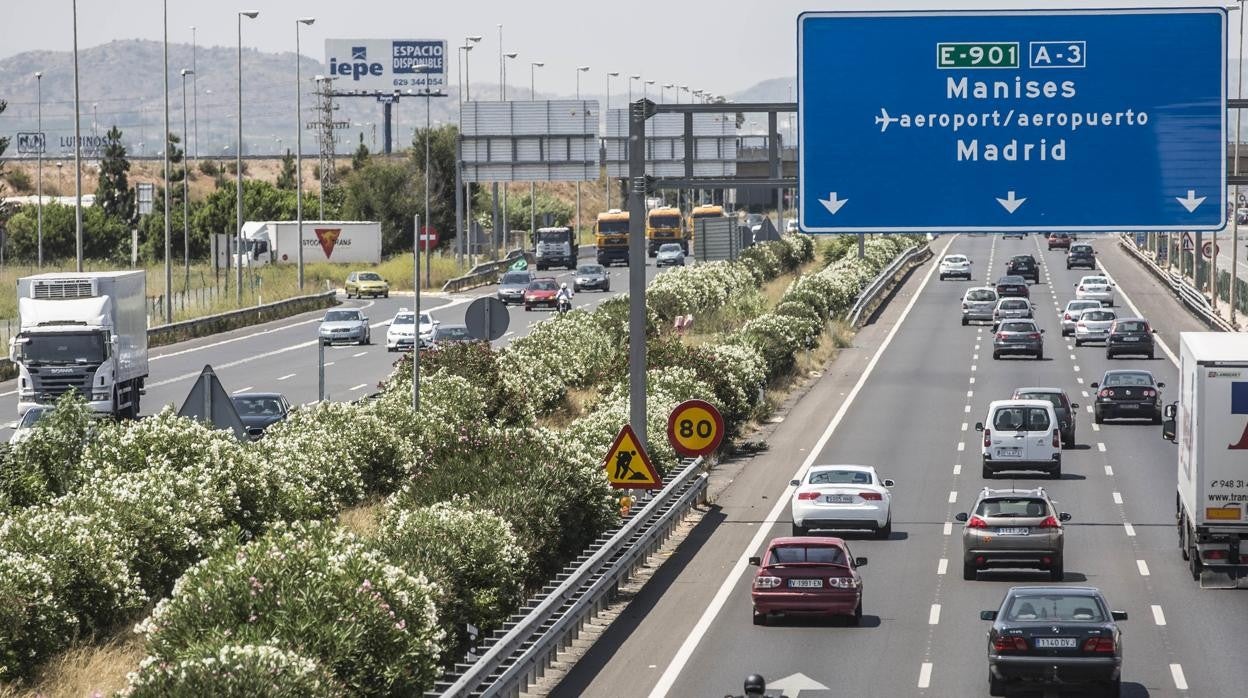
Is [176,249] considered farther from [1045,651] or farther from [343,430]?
[1045,651]

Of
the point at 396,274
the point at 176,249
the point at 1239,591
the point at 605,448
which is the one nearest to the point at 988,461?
the point at 605,448

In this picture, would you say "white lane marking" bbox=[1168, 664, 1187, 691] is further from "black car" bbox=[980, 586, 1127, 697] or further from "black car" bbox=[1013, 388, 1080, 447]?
"black car" bbox=[1013, 388, 1080, 447]

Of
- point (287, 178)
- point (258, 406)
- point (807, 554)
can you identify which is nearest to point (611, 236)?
point (287, 178)

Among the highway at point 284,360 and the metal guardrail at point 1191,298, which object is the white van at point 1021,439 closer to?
the highway at point 284,360

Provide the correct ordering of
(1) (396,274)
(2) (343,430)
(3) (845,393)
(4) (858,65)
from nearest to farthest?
(4) (858,65) → (2) (343,430) → (3) (845,393) → (1) (396,274)

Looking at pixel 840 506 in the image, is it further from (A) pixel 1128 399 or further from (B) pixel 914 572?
(A) pixel 1128 399

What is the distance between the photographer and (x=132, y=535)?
73.3 ft

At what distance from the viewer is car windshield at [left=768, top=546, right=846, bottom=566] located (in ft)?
82.2

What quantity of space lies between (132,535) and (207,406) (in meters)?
2.03

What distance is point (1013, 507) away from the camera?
28.9 metres

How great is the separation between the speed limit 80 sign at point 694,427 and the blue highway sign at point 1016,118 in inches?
160

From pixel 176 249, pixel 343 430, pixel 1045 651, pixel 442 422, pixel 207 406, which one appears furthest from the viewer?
pixel 176 249

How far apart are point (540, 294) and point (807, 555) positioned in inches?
2477

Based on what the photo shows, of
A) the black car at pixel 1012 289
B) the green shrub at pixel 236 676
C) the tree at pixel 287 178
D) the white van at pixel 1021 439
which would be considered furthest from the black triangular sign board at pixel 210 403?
the tree at pixel 287 178
